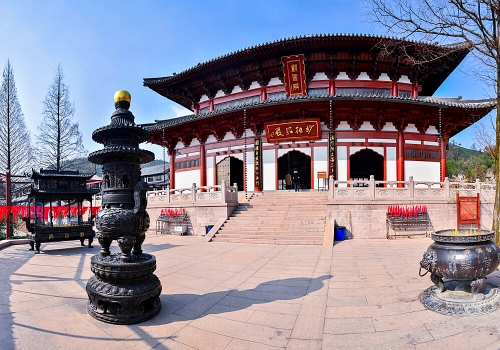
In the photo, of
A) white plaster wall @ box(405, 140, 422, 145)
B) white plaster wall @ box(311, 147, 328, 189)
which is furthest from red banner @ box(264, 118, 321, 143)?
white plaster wall @ box(405, 140, 422, 145)

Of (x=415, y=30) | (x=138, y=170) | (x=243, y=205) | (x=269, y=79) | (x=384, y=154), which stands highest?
(x=269, y=79)

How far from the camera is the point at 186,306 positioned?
14.2 ft

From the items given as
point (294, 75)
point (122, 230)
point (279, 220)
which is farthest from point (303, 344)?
point (294, 75)

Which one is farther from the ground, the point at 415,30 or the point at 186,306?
the point at 415,30

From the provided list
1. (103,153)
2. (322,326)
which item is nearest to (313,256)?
(322,326)

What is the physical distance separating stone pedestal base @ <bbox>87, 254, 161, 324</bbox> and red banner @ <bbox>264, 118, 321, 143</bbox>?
1256 centimetres

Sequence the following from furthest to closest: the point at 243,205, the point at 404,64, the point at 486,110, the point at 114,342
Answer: the point at 404,64 < the point at 486,110 < the point at 243,205 < the point at 114,342

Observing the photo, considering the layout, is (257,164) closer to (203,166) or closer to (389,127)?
(203,166)

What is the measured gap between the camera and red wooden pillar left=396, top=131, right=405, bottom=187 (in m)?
15.4

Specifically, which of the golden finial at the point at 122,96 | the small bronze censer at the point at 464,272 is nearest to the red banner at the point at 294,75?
the golden finial at the point at 122,96

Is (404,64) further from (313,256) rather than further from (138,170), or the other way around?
(138,170)

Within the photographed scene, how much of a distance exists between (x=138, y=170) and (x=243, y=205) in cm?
972

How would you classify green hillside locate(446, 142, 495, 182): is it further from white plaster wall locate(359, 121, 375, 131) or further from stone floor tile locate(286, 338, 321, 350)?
stone floor tile locate(286, 338, 321, 350)

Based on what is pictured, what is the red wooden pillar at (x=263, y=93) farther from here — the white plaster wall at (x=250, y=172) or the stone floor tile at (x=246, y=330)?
the stone floor tile at (x=246, y=330)
